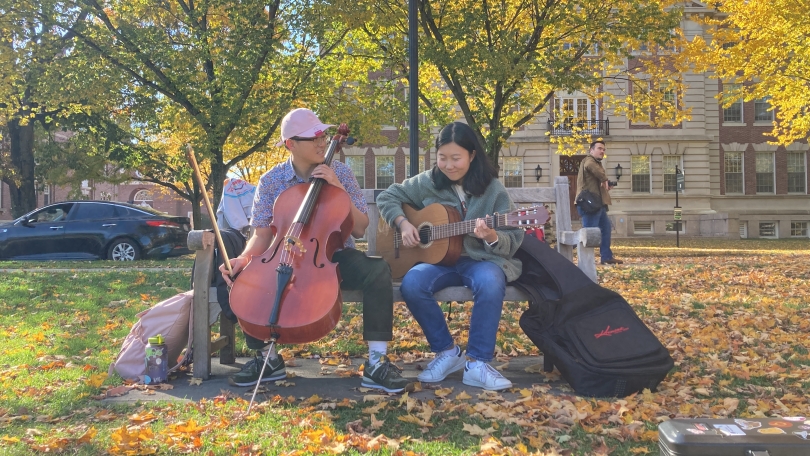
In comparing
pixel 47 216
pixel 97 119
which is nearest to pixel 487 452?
pixel 47 216

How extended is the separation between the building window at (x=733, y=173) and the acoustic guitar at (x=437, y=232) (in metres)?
31.1

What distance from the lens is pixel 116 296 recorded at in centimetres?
735

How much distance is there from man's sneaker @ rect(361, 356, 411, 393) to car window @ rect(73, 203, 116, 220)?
37.7 feet

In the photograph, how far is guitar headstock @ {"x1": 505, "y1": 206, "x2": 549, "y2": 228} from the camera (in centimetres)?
366

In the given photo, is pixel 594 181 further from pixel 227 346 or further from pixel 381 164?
pixel 381 164

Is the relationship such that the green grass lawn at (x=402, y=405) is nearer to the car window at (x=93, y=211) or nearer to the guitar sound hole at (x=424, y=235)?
the guitar sound hole at (x=424, y=235)

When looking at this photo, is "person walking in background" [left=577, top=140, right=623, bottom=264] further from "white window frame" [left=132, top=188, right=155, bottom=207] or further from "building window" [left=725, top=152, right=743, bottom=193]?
"white window frame" [left=132, top=188, right=155, bottom=207]

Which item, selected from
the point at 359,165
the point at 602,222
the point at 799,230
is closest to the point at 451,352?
the point at 602,222

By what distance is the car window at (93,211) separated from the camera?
13.5 meters

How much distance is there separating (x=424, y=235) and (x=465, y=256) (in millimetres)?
305

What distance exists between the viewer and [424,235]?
4.20 m

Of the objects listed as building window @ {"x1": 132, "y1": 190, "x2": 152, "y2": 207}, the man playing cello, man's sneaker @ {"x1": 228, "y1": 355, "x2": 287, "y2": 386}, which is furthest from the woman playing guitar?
building window @ {"x1": 132, "y1": 190, "x2": 152, "y2": 207}

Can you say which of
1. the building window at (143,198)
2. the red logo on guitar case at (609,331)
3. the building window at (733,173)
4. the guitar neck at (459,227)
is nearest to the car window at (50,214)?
the guitar neck at (459,227)

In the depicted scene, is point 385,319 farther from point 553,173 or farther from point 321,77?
point 553,173
